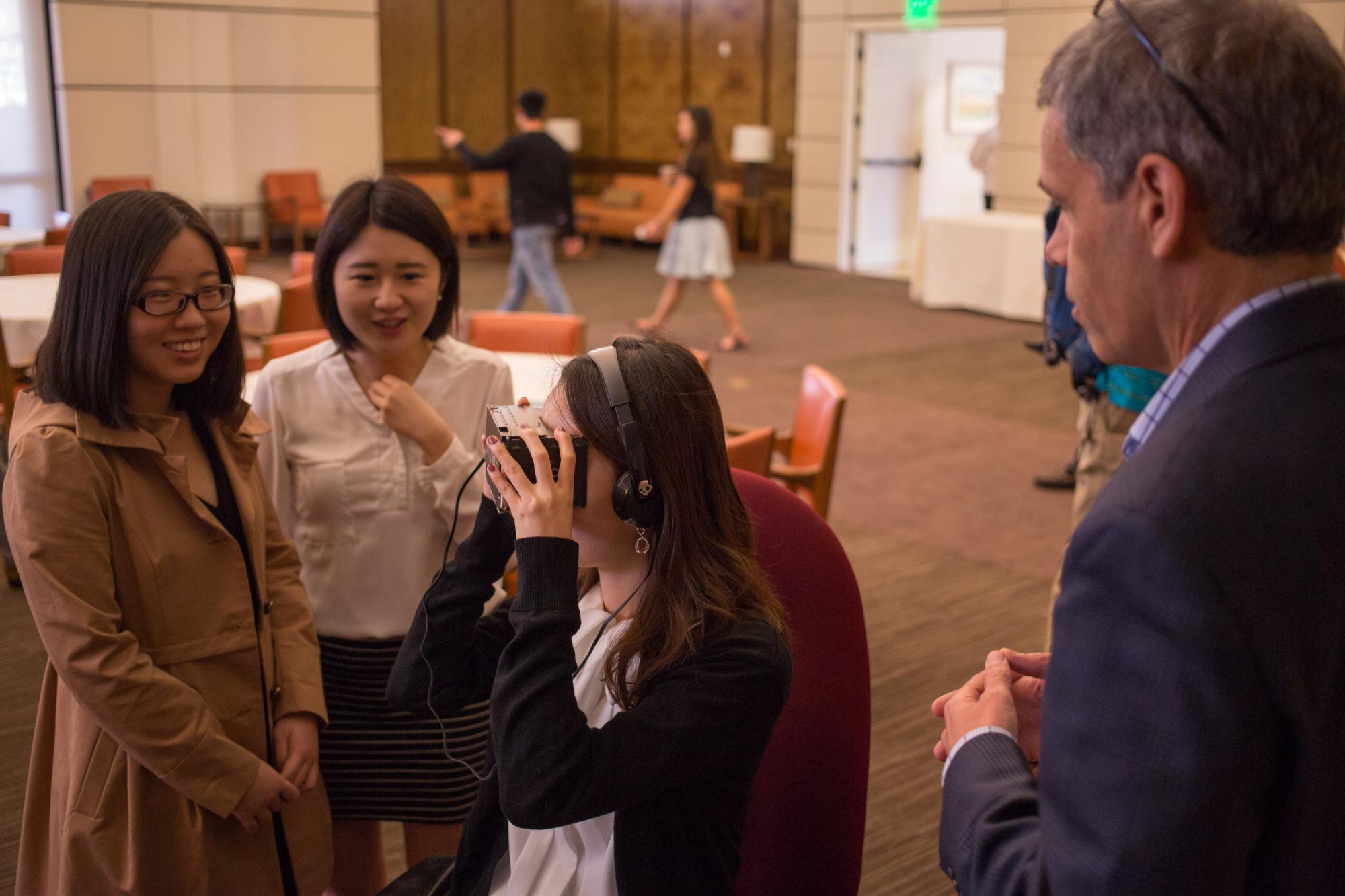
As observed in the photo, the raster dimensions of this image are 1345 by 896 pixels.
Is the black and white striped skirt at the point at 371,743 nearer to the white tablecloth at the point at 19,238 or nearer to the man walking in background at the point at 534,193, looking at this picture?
Answer: the white tablecloth at the point at 19,238

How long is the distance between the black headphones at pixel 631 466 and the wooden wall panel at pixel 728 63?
13.2m

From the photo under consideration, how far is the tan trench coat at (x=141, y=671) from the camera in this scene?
1610 mm

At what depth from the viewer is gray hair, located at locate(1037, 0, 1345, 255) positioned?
0.83 metres

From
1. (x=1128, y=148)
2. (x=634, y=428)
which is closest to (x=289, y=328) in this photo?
(x=634, y=428)

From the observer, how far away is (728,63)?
14.3 metres

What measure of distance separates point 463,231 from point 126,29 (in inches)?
153

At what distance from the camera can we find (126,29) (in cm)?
1159

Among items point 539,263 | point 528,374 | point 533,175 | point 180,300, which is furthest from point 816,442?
point 533,175

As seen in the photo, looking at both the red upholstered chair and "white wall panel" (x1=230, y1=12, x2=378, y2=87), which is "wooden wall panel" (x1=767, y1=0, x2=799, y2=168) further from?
the red upholstered chair

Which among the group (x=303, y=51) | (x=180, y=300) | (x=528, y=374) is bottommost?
(x=528, y=374)

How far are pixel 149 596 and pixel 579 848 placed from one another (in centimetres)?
71

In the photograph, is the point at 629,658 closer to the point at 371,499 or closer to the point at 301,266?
the point at 371,499

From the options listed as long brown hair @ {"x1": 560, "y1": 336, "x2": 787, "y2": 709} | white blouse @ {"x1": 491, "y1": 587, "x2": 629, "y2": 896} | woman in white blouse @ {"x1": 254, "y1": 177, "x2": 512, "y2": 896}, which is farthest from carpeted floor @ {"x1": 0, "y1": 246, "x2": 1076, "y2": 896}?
long brown hair @ {"x1": 560, "y1": 336, "x2": 787, "y2": 709}

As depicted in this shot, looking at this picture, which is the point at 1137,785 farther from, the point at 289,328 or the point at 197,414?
the point at 289,328
